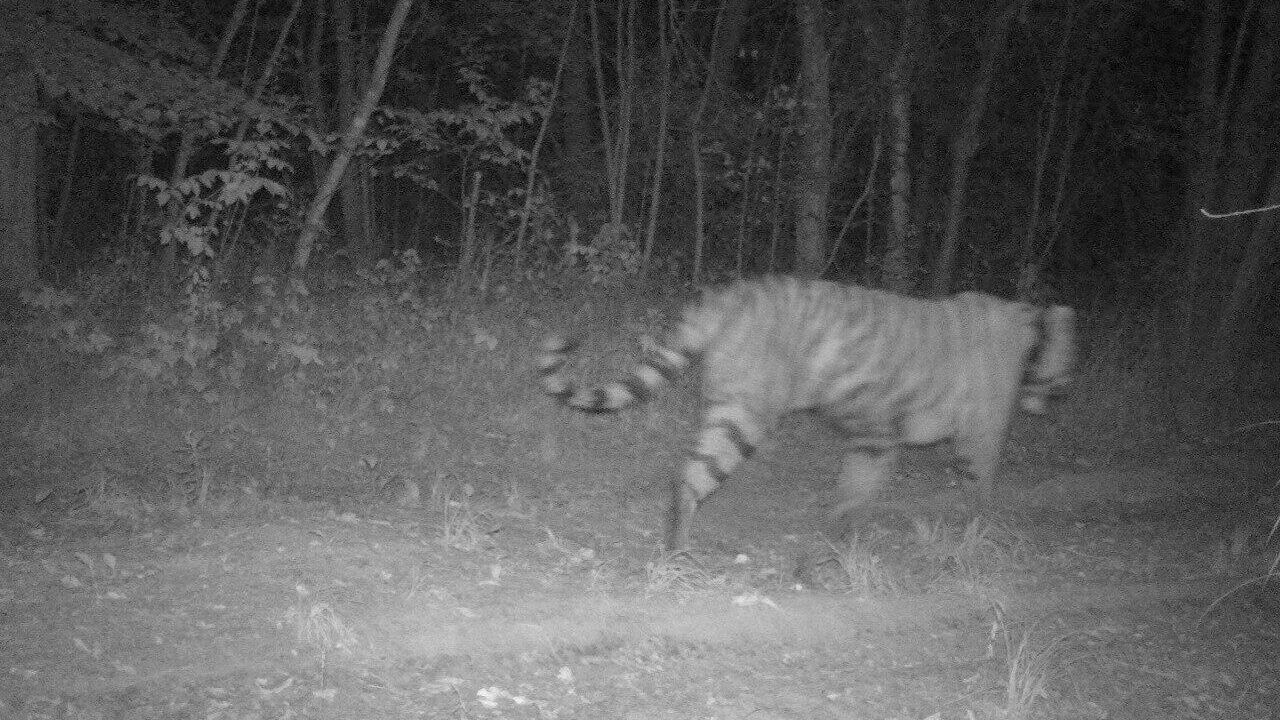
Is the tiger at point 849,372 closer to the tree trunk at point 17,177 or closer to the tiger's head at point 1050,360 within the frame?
the tiger's head at point 1050,360

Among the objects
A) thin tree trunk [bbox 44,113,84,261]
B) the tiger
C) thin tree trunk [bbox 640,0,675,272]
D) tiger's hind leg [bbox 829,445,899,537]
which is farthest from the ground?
thin tree trunk [bbox 44,113,84,261]

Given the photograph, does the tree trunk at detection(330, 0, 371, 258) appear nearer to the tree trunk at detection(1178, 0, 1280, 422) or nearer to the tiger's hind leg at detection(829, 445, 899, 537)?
the tiger's hind leg at detection(829, 445, 899, 537)

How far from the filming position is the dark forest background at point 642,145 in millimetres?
9203

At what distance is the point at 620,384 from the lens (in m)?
6.70

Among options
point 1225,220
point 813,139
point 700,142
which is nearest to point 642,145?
point 700,142

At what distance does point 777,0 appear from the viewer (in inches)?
655

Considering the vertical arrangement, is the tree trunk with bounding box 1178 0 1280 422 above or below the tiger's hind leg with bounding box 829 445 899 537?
above

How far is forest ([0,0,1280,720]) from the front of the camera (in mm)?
5008

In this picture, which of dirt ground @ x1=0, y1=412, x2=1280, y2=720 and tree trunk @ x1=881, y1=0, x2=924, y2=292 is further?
tree trunk @ x1=881, y1=0, x2=924, y2=292

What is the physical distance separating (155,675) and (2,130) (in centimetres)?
670

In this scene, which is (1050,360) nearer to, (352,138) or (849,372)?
(849,372)

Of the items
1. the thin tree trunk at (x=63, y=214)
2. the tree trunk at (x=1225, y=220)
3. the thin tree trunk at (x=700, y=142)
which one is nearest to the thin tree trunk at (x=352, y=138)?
the thin tree trunk at (x=700, y=142)

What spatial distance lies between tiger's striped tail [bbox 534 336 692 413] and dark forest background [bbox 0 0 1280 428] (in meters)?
2.61

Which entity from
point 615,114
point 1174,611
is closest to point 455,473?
point 1174,611
